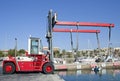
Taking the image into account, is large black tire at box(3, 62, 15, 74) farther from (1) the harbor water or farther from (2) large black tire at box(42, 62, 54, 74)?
(1) the harbor water

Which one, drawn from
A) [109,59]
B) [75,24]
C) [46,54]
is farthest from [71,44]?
[46,54]

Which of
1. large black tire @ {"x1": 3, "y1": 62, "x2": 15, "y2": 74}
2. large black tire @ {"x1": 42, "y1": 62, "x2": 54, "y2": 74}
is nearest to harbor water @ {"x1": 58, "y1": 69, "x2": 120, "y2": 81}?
large black tire @ {"x1": 42, "y1": 62, "x2": 54, "y2": 74}

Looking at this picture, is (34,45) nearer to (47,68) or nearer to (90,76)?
(47,68)

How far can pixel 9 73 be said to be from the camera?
1952 cm

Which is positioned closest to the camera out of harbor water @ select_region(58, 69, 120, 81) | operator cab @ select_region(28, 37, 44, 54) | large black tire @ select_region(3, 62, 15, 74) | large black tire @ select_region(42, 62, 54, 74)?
large black tire @ select_region(3, 62, 15, 74)

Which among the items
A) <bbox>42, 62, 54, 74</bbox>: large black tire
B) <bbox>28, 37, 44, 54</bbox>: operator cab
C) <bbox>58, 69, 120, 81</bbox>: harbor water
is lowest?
<bbox>58, 69, 120, 81</bbox>: harbor water

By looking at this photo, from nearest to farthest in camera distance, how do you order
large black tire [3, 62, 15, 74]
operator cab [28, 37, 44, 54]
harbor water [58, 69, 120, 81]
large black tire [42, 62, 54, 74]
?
large black tire [3, 62, 15, 74], large black tire [42, 62, 54, 74], operator cab [28, 37, 44, 54], harbor water [58, 69, 120, 81]

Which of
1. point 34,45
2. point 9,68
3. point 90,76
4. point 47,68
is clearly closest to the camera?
point 9,68

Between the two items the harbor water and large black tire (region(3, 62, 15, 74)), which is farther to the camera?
the harbor water

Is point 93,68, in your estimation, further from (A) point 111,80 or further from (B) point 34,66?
(B) point 34,66

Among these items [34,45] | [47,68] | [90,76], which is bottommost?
[90,76]

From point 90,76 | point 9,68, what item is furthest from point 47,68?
point 90,76

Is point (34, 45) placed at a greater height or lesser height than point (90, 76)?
greater

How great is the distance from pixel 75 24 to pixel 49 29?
709 inches
